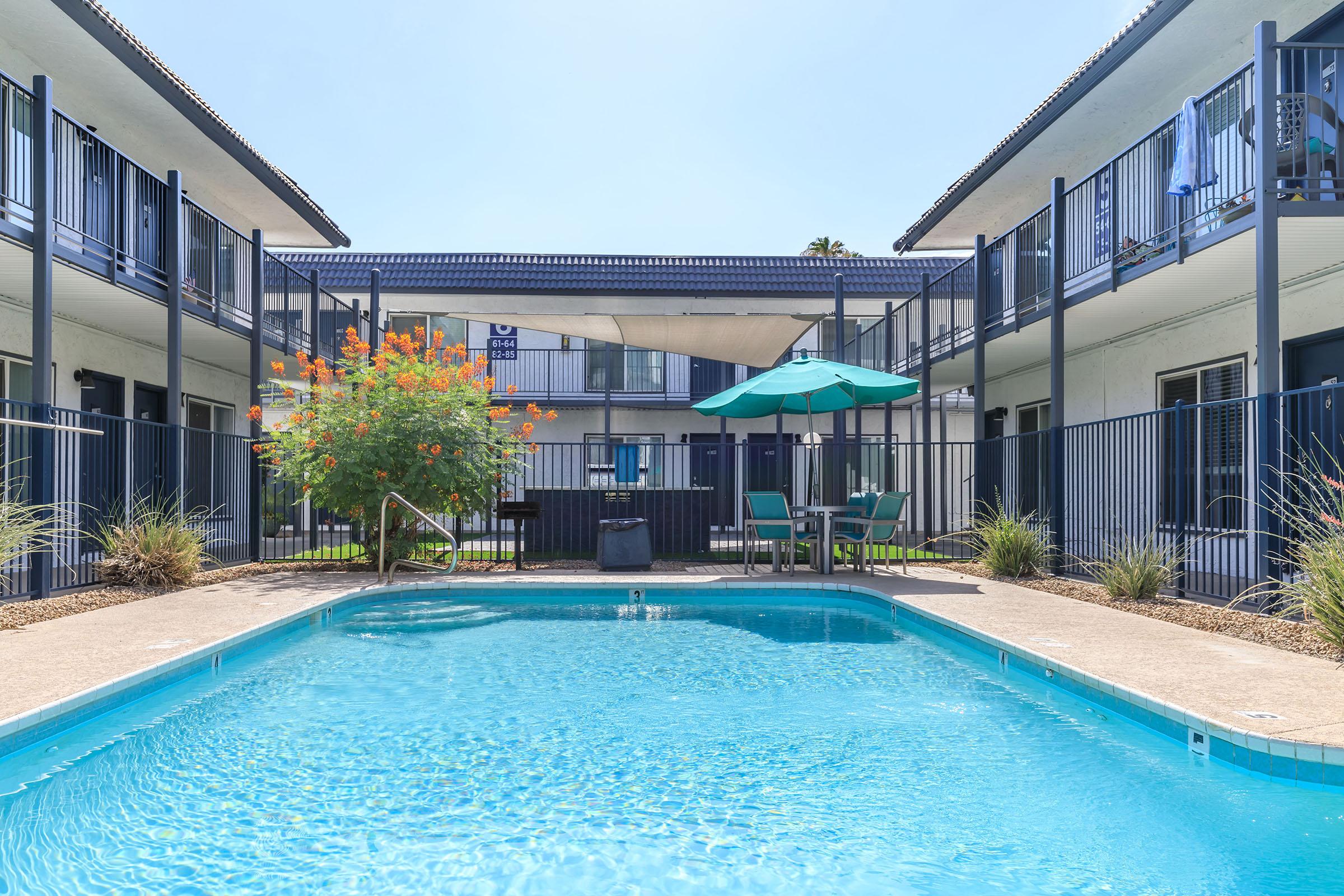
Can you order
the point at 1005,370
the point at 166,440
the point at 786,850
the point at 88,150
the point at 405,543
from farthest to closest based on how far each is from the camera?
the point at 1005,370, the point at 405,543, the point at 166,440, the point at 88,150, the point at 786,850

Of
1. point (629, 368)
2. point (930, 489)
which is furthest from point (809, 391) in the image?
point (629, 368)

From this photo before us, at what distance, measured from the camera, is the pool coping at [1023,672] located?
3.37 metres

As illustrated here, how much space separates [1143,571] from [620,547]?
565 cm

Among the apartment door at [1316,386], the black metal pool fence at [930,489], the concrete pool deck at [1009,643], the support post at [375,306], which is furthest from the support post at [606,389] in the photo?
the apartment door at [1316,386]

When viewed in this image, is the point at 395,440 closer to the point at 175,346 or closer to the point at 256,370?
the point at 175,346

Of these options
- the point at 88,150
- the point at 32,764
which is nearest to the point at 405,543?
the point at 88,150

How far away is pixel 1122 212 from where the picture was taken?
10.7 metres

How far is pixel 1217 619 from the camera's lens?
628 cm

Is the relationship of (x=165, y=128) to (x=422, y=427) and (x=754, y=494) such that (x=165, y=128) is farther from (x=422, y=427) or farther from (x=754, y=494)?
(x=754, y=494)

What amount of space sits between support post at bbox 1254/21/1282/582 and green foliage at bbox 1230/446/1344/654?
4.7 inches

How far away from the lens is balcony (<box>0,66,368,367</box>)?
7.68 metres

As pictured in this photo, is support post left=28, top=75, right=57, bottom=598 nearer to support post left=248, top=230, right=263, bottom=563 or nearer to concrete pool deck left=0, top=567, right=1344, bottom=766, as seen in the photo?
concrete pool deck left=0, top=567, right=1344, bottom=766

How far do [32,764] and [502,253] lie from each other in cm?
1427

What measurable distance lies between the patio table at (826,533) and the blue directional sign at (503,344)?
1192 cm
